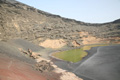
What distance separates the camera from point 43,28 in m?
50.6

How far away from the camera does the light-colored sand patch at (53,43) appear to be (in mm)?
45644

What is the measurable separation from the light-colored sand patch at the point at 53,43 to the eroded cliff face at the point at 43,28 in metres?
1.33

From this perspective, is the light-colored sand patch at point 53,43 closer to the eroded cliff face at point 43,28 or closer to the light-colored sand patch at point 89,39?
the eroded cliff face at point 43,28

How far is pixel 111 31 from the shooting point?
2689 inches

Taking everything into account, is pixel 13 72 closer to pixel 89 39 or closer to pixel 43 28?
pixel 43 28

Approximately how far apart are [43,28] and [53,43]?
989cm

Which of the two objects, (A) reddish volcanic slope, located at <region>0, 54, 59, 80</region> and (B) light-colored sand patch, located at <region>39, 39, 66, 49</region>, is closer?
(A) reddish volcanic slope, located at <region>0, 54, 59, 80</region>

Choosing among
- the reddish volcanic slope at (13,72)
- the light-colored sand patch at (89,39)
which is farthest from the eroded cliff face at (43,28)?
the reddish volcanic slope at (13,72)

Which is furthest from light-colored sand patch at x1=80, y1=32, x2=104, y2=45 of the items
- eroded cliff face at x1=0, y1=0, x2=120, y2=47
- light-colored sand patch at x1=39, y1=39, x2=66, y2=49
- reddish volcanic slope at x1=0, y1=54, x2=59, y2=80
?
reddish volcanic slope at x1=0, y1=54, x2=59, y2=80

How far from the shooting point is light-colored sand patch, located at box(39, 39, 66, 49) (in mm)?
45644

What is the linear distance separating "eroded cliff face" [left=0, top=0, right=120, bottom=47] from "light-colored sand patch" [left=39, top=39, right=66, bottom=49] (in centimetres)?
133

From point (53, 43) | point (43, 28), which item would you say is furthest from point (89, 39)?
point (43, 28)

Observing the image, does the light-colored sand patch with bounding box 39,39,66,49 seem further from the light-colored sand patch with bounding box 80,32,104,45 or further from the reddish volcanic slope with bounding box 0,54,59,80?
the reddish volcanic slope with bounding box 0,54,59,80

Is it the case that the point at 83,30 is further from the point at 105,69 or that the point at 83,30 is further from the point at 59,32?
the point at 105,69
